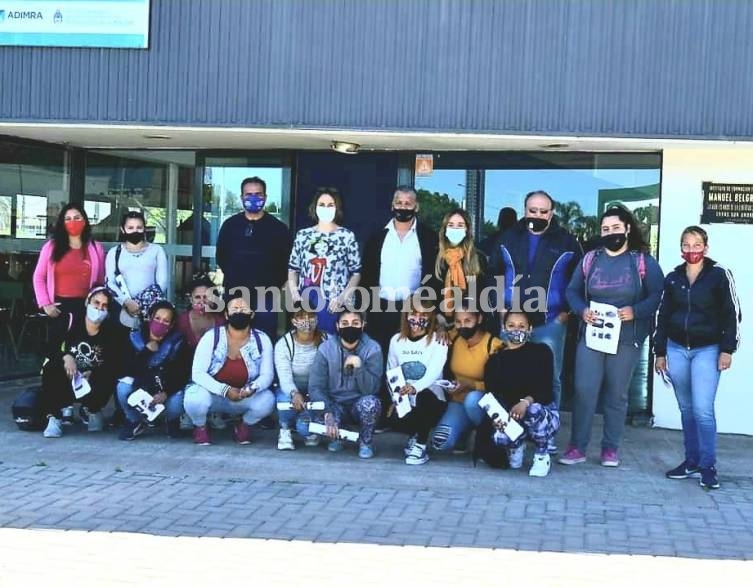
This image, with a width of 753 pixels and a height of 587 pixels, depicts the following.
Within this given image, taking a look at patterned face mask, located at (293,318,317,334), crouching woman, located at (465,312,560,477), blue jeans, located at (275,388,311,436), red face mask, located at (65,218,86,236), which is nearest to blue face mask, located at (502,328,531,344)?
crouching woman, located at (465,312,560,477)

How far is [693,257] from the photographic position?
6.48 meters

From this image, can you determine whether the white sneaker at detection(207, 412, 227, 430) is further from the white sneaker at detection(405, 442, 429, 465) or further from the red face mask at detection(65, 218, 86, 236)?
the red face mask at detection(65, 218, 86, 236)

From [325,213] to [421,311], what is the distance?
121 centimetres

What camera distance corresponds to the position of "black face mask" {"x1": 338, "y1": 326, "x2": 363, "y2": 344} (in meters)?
7.04

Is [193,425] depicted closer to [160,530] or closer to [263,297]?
[263,297]

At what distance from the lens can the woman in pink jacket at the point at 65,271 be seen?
7926 mm

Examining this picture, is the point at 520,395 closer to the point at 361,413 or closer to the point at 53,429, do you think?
the point at 361,413

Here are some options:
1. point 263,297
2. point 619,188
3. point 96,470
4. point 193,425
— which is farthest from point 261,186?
point 619,188

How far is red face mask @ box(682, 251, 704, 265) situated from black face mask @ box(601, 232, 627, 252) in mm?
446

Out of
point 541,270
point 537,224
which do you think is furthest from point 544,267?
point 537,224

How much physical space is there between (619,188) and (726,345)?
2546 millimetres

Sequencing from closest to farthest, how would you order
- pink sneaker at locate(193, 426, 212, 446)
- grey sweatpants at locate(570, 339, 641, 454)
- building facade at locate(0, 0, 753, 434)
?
grey sweatpants at locate(570, 339, 641, 454), building facade at locate(0, 0, 753, 434), pink sneaker at locate(193, 426, 212, 446)

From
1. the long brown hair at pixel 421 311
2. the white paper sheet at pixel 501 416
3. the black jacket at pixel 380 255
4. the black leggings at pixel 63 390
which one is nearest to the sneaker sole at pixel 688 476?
the white paper sheet at pixel 501 416

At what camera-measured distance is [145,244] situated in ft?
26.3
